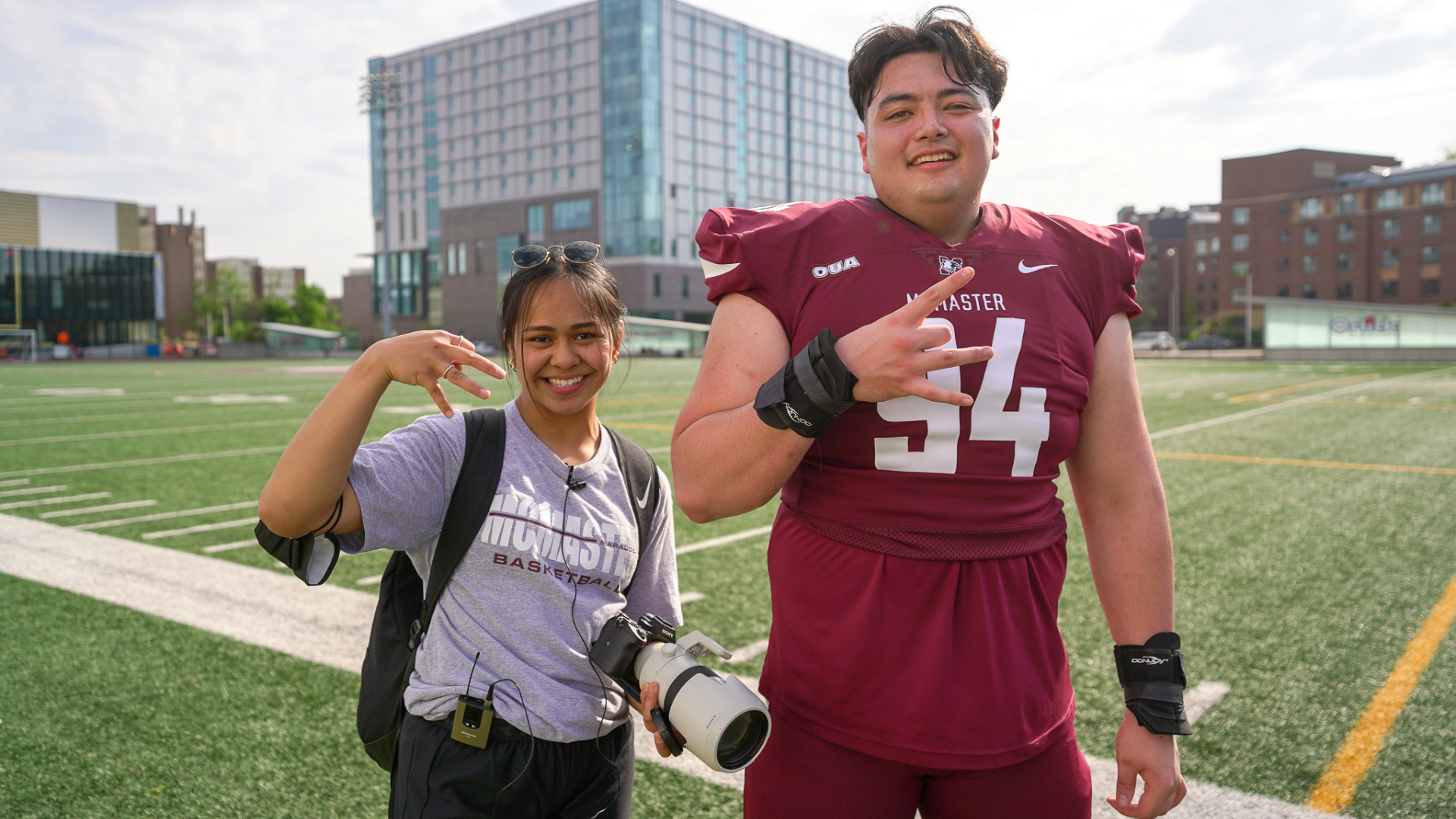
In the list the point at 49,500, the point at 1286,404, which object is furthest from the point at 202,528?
the point at 1286,404

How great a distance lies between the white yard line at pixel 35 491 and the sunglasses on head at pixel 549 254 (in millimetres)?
8485

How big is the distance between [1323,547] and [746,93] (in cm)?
6801

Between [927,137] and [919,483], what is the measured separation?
54 cm

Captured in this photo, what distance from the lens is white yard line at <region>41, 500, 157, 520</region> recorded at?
7242 millimetres

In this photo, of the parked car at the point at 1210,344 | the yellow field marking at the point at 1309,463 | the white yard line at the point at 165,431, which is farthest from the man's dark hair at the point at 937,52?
the parked car at the point at 1210,344

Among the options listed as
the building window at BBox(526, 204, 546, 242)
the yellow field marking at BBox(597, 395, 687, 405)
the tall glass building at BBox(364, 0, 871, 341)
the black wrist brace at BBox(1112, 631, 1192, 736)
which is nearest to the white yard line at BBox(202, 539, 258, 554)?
the black wrist brace at BBox(1112, 631, 1192, 736)

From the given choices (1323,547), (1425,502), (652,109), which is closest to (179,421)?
(1323,547)

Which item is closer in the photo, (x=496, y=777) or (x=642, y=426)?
(x=496, y=777)

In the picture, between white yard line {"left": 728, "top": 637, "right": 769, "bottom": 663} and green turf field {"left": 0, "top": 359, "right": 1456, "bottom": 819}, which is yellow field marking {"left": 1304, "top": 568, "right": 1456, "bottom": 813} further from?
white yard line {"left": 728, "top": 637, "right": 769, "bottom": 663}

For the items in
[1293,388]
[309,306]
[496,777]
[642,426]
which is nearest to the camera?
[496,777]

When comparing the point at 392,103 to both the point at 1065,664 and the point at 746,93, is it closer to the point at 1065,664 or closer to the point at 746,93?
the point at 746,93

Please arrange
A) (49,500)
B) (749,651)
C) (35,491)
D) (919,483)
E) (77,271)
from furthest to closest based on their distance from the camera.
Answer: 1. (77,271)
2. (35,491)
3. (49,500)
4. (749,651)
5. (919,483)

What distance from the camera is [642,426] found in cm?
1427

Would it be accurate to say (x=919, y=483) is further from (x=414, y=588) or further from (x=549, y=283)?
(x=414, y=588)
